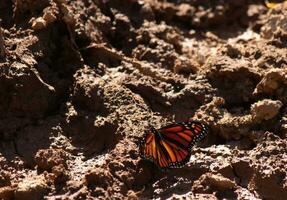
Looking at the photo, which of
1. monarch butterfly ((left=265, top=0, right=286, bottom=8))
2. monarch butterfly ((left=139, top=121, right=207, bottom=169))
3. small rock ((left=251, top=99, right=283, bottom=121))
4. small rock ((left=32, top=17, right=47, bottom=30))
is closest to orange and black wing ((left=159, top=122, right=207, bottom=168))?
monarch butterfly ((left=139, top=121, right=207, bottom=169))

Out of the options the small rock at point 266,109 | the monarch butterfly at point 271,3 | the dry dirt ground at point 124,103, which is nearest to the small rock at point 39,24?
the dry dirt ground at point 124,103

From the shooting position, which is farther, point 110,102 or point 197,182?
point 110,102

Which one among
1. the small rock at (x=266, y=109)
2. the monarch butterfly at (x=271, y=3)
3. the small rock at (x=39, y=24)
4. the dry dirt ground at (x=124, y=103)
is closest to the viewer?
the dry dirt ground at (x=124, y=103)

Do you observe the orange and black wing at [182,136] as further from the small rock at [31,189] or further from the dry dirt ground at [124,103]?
the small rock at [31,189]

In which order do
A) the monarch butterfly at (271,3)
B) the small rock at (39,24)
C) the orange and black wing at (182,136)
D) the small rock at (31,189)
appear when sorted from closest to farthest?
the small rock at (31,189)
the orange and black wing at (182,136)
the small rock at (39,24)
the monarch butterfly at (271,3)

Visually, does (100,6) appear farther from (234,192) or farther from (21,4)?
(234,192)

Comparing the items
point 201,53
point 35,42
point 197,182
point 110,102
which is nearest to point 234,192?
point 197,182

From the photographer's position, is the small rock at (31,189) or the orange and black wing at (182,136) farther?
the orange and black wing at (182,136)
